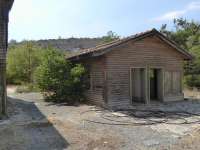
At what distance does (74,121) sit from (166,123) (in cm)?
325

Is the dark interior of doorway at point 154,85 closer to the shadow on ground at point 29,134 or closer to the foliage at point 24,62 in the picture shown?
the shadow on ground at point 29,134

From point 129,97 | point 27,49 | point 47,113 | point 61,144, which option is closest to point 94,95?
point 129,97

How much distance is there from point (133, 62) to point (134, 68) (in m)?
0.80

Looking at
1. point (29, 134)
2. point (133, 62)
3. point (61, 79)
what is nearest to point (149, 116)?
point (133, 62)

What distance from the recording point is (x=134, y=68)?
16.0 m

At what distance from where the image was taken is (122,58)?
1491 centimetres

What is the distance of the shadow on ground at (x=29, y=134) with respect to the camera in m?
7.48

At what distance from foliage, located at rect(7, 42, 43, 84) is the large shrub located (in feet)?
42.4

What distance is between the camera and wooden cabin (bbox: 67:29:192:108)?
14.5 meters

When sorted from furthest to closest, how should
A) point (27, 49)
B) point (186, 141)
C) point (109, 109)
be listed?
point (27, 49) → point (109, 109) → point (186, 141)

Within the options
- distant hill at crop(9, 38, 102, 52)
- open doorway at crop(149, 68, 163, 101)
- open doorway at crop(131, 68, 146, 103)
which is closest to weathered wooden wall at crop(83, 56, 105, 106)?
open doorway at crop(131, 68, 146, 103)

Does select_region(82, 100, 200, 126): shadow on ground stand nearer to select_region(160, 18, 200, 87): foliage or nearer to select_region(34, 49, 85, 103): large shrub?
select_region(34, 49, 85, 103): large shrub

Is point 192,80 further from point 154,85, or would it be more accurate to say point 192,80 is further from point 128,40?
point 128,40

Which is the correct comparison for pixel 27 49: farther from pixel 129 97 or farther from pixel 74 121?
pixel 74 121
